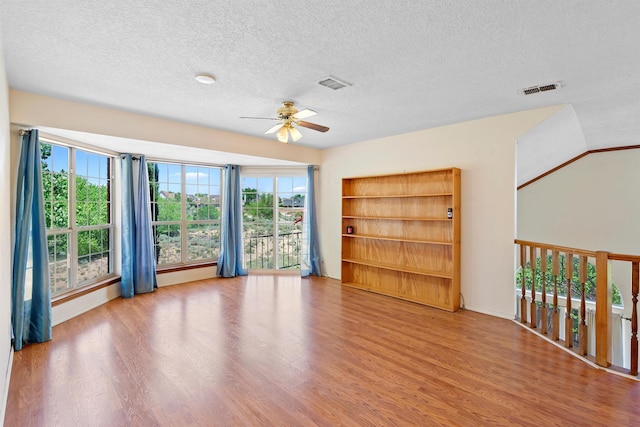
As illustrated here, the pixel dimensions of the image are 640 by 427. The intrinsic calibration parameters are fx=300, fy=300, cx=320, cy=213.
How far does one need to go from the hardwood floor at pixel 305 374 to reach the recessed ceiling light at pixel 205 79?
2.62m

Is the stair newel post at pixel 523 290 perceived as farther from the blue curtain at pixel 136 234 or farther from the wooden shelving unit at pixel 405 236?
the blue curtain at pixel 136 234

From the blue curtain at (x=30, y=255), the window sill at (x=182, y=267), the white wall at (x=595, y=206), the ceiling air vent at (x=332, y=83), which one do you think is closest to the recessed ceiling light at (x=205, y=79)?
the ceiling air vent at (x=332, y=83)

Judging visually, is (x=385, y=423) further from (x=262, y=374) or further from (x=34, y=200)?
(x=34, y=200)

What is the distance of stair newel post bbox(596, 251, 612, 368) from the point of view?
2.68 metres

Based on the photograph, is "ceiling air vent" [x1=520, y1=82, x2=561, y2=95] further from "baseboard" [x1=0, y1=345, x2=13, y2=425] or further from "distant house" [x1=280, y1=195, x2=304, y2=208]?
"baseboard" [x1=0, y1=345, x2=13, y2=425]

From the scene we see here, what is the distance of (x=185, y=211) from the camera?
19.2ft

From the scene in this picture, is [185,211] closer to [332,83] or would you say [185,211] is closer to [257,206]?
[257,206]

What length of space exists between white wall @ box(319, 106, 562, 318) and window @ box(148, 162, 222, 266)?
3.89 m

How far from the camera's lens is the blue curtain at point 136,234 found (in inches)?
186

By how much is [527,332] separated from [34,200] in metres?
5.67

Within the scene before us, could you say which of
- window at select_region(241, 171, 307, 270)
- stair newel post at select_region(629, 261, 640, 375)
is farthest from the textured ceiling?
window at select_region(241, 171, 307, 270)

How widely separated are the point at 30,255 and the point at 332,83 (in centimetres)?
369

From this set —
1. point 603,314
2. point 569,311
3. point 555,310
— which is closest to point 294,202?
point 555,310

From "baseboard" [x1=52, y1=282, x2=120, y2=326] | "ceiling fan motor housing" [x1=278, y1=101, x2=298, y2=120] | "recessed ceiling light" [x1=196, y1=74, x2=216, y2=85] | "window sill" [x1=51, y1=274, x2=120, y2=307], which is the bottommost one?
"baseboard" [x1=52, y1=282, x2=120, y2=326]
